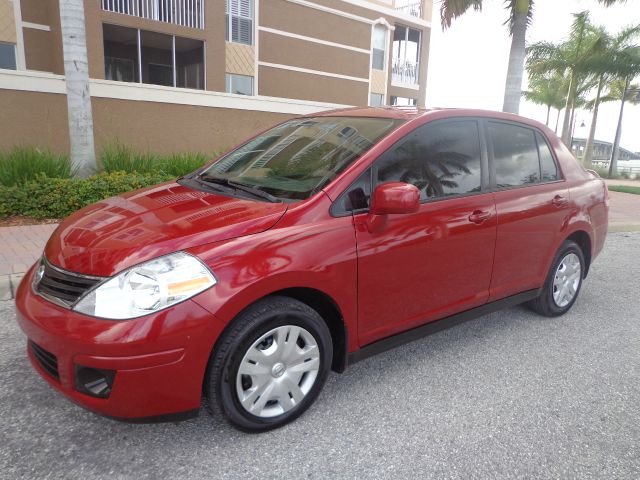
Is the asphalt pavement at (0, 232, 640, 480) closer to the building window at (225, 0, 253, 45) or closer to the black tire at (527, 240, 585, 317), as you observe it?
the black tire at (527, 240, 585, 317)

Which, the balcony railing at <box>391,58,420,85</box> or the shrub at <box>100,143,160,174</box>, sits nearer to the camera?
the shrub at <box>100,143,160,174</box>

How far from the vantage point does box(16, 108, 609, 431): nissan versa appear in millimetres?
2201

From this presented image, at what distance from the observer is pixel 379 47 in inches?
978

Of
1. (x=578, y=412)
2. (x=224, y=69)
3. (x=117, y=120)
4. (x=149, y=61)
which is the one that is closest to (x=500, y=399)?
(x=578, y=412)

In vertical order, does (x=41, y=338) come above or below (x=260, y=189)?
below

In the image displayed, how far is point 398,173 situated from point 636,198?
14.0m

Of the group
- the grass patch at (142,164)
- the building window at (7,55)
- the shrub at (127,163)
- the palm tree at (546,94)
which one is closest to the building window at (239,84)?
the building window at (7,55)

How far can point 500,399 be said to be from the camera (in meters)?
3.00

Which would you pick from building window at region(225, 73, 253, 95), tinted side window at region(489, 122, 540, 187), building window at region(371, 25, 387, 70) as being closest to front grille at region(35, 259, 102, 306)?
tinted side window at region(489, 122, 540, 187)

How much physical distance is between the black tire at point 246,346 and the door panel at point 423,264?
397 millimetres

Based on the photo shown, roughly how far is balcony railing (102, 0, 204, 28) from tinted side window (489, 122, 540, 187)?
14438mm

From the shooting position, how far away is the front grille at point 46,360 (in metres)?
2.30

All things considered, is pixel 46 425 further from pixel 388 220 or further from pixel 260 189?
pixel 388 220

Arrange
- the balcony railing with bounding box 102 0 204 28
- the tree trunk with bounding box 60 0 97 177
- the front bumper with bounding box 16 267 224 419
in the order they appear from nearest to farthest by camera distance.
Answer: the front bumper with bounding box 16 267 224 419, the tree trunk with bounding box 60 0 97 177, the balcony railing with bounding box 102 0 204 28
